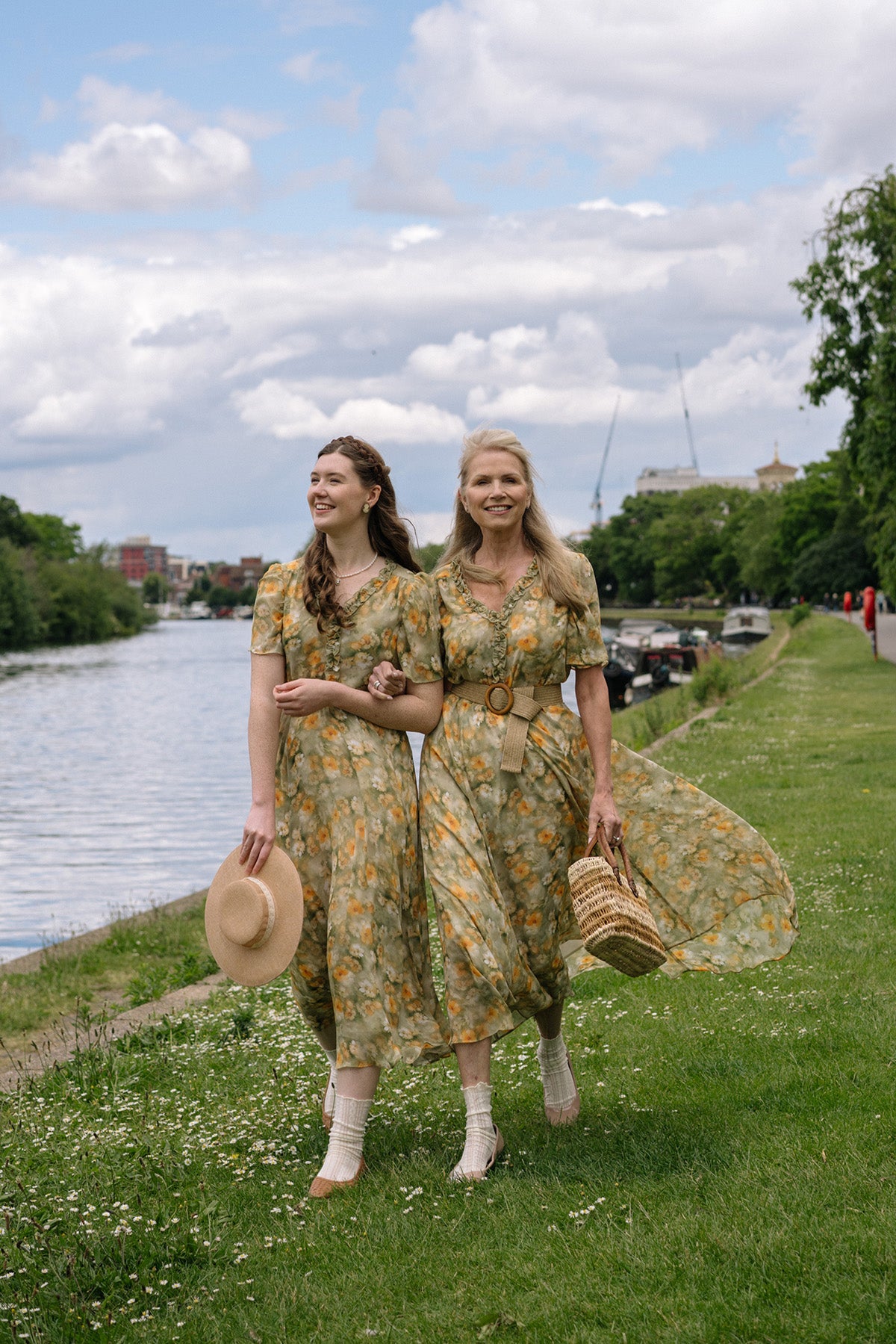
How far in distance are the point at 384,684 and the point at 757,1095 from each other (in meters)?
1.79

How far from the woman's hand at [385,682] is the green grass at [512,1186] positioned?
1.36m

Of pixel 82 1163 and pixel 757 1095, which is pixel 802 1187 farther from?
pixel 82 1163

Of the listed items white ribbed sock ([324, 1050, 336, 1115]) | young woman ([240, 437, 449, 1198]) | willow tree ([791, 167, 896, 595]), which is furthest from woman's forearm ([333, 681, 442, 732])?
willow tree ([791, 167, 896, 595])

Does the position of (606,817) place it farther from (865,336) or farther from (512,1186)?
(865,336)

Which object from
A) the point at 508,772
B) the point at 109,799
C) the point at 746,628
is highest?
the point at 508,772

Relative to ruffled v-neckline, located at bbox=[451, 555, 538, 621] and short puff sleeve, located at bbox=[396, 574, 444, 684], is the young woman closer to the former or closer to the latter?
short puff sleeve, located at bbox=[396, 574, 444, 684]

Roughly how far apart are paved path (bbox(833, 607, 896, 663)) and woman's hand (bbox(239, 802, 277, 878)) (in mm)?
31625

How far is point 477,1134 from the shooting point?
421 centimetres

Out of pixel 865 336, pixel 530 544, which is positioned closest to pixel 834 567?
pixel 865 336

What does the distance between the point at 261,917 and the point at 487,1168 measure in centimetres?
95

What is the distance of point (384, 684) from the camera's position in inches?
172

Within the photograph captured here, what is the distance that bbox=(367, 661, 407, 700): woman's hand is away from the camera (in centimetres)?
436

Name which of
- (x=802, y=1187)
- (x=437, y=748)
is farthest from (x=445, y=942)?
(x=802, y=1187)

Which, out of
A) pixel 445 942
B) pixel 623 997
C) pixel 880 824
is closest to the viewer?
pixel 445 942
